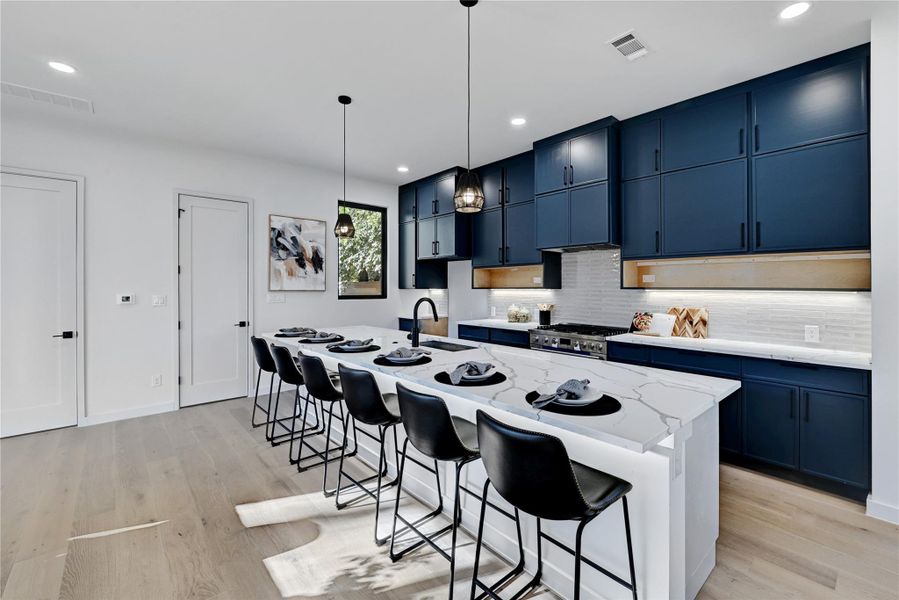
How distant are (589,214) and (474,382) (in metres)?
2.66

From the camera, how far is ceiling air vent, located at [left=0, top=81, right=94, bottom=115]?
122 inches

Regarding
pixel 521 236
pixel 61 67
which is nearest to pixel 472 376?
pixel 521 236

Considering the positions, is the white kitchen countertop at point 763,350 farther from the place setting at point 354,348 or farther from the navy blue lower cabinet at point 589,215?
the place setting at point 354,348

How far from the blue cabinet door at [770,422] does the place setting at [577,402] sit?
6.52 ft

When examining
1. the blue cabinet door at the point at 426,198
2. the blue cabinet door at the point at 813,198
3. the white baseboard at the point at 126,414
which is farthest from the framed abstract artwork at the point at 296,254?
the blue cabinet door at the point at 813,198

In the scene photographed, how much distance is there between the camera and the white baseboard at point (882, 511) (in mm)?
2275

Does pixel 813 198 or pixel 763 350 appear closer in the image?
pixel 813 198

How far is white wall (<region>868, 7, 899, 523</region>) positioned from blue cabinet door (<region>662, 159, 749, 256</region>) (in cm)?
77

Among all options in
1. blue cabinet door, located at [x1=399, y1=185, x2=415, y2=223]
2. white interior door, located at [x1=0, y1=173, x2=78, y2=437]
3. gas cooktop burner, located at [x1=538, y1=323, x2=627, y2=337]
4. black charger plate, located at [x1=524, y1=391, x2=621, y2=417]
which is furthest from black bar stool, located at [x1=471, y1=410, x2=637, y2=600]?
blue cabinet door, located at [x1=399, y1=185, x2=415, y2=223]

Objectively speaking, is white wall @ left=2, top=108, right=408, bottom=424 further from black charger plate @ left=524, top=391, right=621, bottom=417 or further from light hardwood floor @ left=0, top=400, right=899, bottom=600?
black charger plate @ left=524, top=391, right=621, bottom=417

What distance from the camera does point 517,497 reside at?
134cm

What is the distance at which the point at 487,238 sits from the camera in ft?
16.9

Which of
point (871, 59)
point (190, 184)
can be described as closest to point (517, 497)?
point (871, 59)

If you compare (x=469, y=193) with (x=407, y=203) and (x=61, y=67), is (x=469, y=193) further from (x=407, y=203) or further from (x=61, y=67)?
(x=407, y=203)
